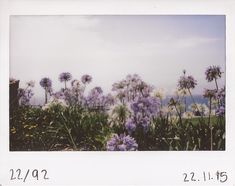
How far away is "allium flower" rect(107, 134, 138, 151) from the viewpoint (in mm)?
92750

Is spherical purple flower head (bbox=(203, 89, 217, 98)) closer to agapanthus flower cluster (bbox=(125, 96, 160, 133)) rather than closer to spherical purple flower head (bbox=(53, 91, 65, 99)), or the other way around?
agapanthus flower cluster (bbox=(125, 96, 160, 133))

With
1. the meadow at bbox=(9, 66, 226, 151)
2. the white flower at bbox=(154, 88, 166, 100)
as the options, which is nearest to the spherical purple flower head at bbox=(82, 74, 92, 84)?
the meadow at bbox=(9, 66, 226, 151)

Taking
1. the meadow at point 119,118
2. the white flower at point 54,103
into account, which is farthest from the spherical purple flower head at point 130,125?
the white flower at point 54,103

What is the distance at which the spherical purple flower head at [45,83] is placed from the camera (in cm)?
9275

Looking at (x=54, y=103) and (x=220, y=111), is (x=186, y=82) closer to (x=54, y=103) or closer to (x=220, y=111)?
(x=220, y=111)

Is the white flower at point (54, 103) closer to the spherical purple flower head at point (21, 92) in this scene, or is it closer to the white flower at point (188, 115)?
the spherical purple flower head at point (21, 92)

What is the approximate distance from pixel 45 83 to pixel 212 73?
0.89 ft

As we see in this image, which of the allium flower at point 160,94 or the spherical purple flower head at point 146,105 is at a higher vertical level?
the allium flower at point 160,94

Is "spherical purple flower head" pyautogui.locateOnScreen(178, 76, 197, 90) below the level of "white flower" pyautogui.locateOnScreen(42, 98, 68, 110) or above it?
above
